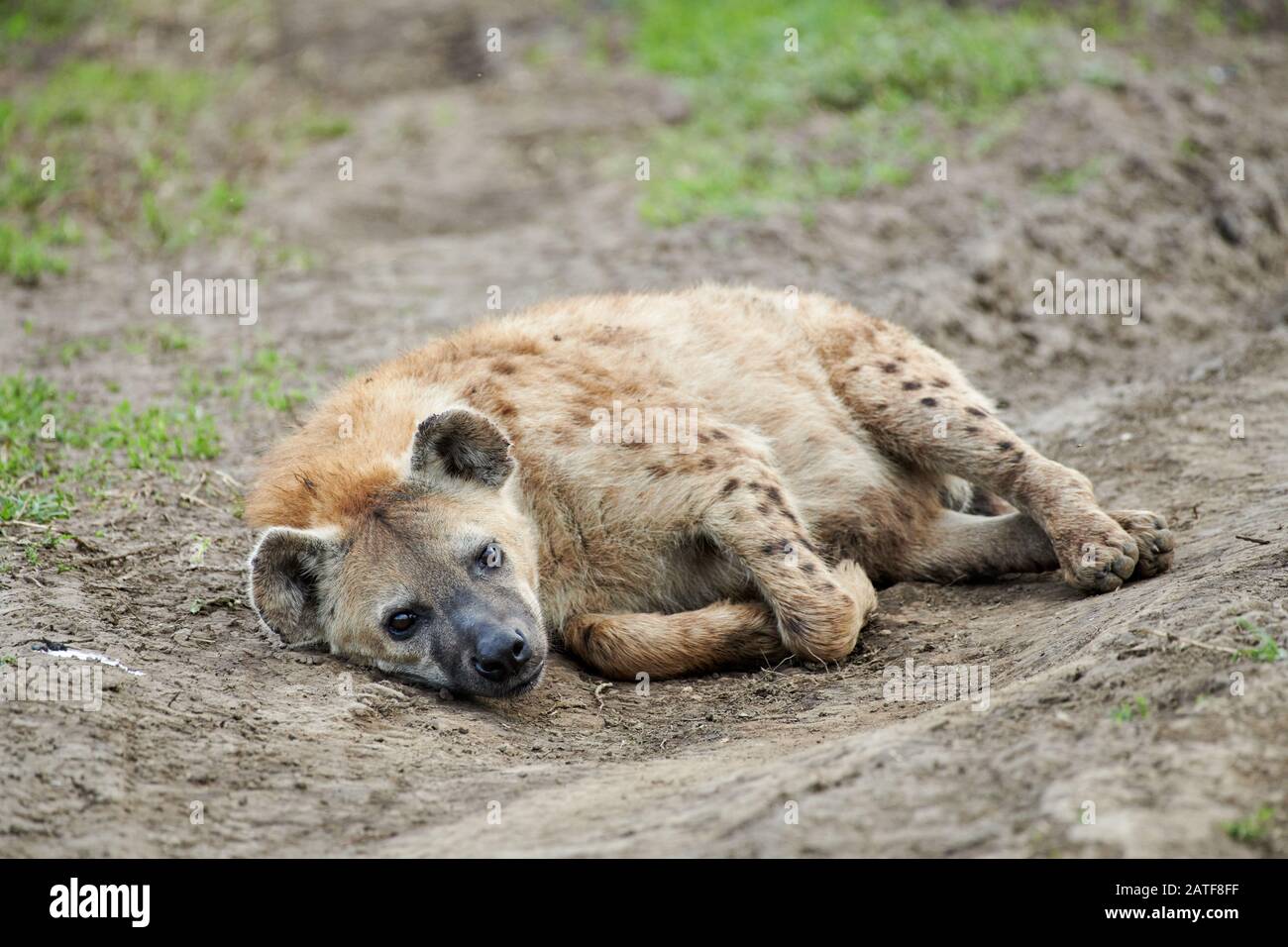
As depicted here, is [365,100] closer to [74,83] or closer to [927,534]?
[74,83]

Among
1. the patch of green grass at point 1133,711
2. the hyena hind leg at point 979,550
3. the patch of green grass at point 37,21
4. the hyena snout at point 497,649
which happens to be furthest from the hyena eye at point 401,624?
the patch of green grass at point 37,21

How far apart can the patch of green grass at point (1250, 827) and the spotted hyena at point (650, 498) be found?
182 cm

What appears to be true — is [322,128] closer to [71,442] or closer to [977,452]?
[71,442]

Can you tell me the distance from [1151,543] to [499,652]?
6.65ft

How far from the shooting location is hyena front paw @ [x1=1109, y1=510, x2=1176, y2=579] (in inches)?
169

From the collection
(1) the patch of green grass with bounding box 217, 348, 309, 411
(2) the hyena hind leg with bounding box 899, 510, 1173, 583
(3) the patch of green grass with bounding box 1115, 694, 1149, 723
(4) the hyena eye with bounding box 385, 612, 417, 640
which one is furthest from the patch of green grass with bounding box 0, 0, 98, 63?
(3) the patch of green grass with bounding box 1115, 694, 1149, 723

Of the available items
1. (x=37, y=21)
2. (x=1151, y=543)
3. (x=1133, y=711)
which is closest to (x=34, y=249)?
(x=37, y=21)

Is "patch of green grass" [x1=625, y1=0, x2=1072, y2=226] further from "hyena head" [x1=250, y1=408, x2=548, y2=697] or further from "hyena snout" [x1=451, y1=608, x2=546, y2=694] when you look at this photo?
"hyena snout" [x1=451, y1=608, x2=546, y2=694]

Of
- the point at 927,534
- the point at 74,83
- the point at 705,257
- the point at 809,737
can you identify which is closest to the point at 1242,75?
the point at 705,257

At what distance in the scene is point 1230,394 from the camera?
5816 millimetres

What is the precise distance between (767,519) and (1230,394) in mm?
2561

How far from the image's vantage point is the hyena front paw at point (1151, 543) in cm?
430

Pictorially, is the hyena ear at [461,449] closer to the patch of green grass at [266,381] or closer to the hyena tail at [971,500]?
the hyena tail at [971,500]

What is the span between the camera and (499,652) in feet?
12.4
